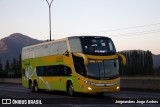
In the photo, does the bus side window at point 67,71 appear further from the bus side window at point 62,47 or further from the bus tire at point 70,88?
the bus side window at point 62,47

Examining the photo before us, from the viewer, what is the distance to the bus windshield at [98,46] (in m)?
25.8

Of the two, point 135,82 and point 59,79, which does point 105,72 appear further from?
point 135,82

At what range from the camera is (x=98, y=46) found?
1031 inches

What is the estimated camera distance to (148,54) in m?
142

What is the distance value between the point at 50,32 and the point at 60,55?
2168 centimetres

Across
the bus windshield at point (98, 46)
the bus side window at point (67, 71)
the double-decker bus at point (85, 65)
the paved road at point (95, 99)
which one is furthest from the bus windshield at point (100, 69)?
the bus side window at point (67, 71)

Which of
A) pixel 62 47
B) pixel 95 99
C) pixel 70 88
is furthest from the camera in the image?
pixel 62 47

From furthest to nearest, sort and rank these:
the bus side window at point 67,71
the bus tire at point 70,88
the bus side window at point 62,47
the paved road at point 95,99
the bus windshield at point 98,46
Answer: the bus side window at point 62,47 < the bus side window at point 67,71 < the bus tire at point 70,88 < the bus windshield at point 98,46 < the paved road at point 95,99

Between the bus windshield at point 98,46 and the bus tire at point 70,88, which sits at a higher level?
the bus windshield at point 98,46

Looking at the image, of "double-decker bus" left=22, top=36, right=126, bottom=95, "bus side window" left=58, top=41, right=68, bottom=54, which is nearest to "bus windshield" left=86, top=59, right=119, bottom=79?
"double-decker bus" left=22, top=36, right=126, bottom=95

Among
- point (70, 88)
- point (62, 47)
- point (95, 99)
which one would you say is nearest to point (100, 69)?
point (95, 99)

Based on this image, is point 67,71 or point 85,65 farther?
→ point 67,71

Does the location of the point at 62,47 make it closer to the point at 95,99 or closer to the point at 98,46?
the point at 98,46

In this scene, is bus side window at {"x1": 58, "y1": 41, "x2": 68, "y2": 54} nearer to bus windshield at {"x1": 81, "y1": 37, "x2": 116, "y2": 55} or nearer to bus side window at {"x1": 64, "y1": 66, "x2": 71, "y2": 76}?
bus side window at {"x1": 64, "y1": 66, "x2": 71, "y2": 76}
